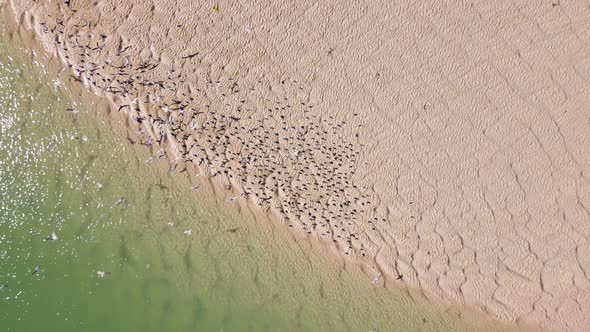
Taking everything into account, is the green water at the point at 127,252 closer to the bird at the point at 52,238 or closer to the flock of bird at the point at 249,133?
the bird at the point at 52,238

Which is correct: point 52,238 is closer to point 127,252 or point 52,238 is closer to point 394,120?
point 127,252

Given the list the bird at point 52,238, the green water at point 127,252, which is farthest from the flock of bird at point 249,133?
the bird at point 52,238

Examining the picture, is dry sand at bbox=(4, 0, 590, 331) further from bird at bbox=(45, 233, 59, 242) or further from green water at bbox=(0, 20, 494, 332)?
bird at bbox=(45, 233, 59, 242)

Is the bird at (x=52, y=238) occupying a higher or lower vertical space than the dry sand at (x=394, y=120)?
lower

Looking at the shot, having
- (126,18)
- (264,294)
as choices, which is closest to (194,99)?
(126,18)

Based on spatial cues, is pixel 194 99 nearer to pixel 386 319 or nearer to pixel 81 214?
pixel 81 214
